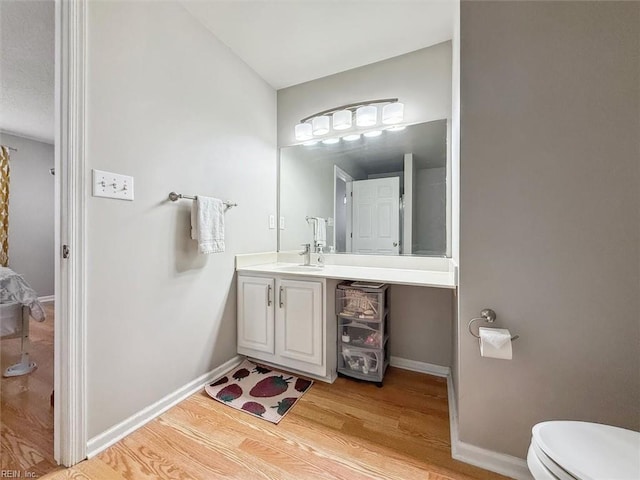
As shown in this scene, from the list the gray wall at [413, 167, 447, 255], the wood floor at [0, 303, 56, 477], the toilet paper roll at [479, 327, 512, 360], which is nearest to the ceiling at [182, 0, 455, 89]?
the gray wall at [413, 167, 447, 255]

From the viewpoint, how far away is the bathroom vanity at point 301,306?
65.2 inches

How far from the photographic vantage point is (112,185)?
47.0 inches

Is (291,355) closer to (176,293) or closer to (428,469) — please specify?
(176,293)

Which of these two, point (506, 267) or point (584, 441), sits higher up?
point (506, 267)

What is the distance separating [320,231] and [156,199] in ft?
4.05

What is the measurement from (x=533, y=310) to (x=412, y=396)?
935 millimetres

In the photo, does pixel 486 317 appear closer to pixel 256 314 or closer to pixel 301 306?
pixel 301 306

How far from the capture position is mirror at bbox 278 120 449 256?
→ 1845 mm

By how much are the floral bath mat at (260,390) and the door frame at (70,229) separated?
670 millimetres

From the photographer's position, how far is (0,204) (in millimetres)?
3385

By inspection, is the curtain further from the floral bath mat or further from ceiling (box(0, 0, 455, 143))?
the floral bath mat

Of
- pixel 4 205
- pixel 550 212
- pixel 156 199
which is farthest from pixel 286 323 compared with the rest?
pixel 4 205

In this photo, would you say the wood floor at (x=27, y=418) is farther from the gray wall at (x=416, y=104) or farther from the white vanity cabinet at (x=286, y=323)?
the gray wall at (x=416, y=104)

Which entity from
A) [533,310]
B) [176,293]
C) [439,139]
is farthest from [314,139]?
[533,310]
